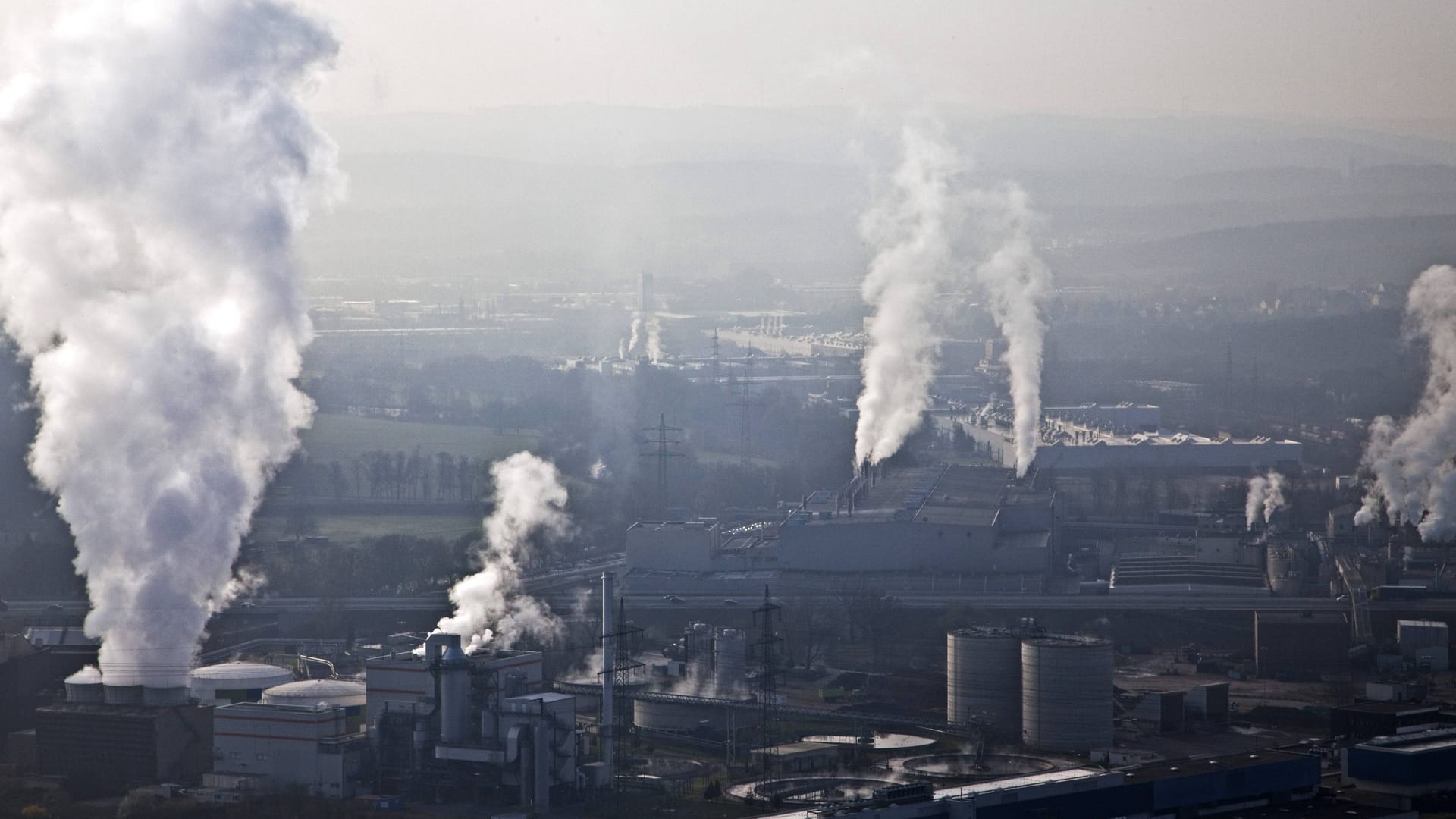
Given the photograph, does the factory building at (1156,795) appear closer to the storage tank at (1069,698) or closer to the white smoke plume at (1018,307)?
the storage tank at (1069,698)

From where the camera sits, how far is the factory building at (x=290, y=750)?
1909cm

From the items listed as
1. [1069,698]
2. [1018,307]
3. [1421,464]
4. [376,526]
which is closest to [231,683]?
[1069,698]

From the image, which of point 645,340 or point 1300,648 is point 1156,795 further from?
point 645,340

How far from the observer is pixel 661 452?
34.5 m

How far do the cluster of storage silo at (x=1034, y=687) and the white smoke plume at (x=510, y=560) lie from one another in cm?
436

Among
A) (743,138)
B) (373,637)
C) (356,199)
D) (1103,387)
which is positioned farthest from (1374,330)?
(743,138)

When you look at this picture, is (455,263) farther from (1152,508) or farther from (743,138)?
(1152,508)

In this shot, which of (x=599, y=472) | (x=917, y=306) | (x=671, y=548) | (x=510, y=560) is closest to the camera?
(x=510, y=560)

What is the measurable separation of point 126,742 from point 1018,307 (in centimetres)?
2822

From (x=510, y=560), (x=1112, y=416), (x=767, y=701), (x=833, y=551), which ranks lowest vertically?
(x=767, y=701)

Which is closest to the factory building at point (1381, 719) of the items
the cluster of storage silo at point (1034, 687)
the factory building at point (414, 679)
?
the cluster of storage silo at point (1034, 687)

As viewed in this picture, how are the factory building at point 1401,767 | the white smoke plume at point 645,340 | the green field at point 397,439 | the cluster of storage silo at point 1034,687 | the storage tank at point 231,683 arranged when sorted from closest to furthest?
the factory building at point 1401,767, the cluster of storage silo at point 1034,687, the storage tank at point 231,683, the green field at point 397,439, the white smoke plume at point 645,340

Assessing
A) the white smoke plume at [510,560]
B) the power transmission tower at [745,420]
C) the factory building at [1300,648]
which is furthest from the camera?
the power transmission tower at [745,420]

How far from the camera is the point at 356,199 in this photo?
397 ft
